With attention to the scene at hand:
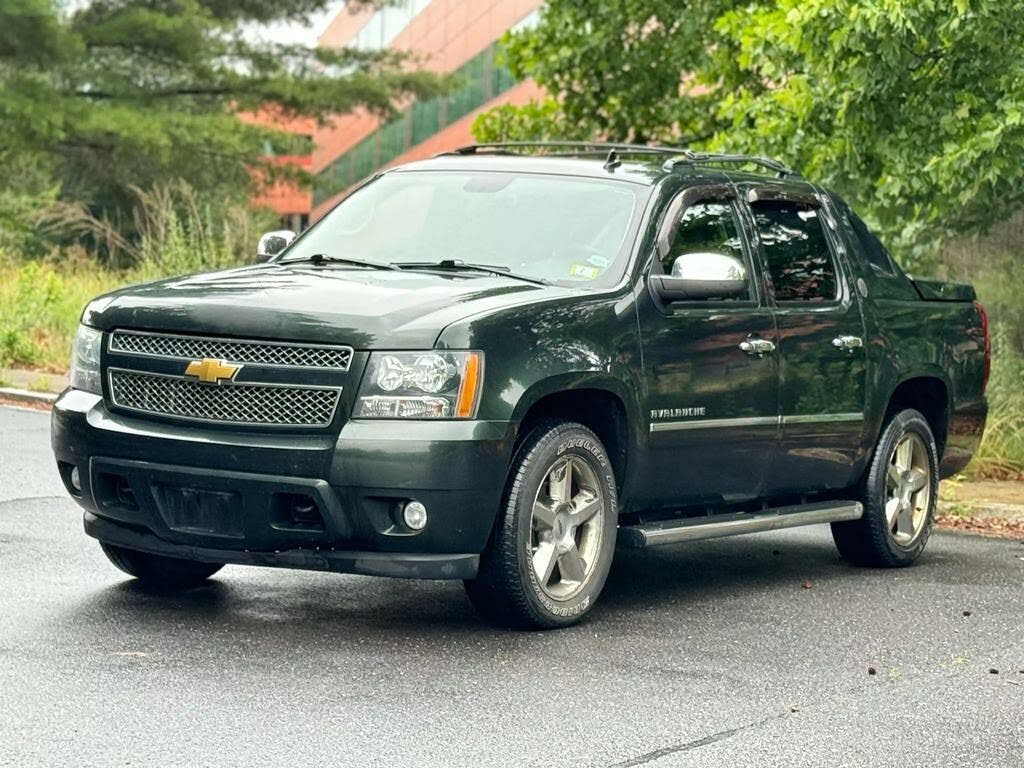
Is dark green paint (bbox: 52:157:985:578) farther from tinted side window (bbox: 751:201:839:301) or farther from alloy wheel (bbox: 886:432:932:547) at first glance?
alloy wheel (bbox: 886:432:932:547)

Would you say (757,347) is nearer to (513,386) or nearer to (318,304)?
(513,386)

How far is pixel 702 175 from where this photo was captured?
8.87 m

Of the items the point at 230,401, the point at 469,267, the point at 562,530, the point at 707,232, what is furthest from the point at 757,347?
the point at 230,401

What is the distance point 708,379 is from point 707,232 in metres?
0.78

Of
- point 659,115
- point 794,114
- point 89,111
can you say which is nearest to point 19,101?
point 89,111

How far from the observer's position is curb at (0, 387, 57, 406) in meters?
16.8

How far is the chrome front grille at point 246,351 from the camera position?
7.14 m

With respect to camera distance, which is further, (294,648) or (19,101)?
(19,101)

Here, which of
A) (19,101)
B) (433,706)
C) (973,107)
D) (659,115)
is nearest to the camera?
(433,706)

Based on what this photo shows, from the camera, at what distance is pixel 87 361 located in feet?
25.5

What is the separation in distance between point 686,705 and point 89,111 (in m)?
32.9

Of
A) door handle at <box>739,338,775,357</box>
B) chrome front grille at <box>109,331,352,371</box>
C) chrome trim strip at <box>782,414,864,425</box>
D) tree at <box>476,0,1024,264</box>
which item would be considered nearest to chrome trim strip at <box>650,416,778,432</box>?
chrome trim strip at <box>782,414,864,425</box>

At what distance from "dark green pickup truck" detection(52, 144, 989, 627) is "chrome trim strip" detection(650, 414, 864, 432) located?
13 mm

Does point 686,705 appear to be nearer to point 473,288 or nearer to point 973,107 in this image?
point 473,288
